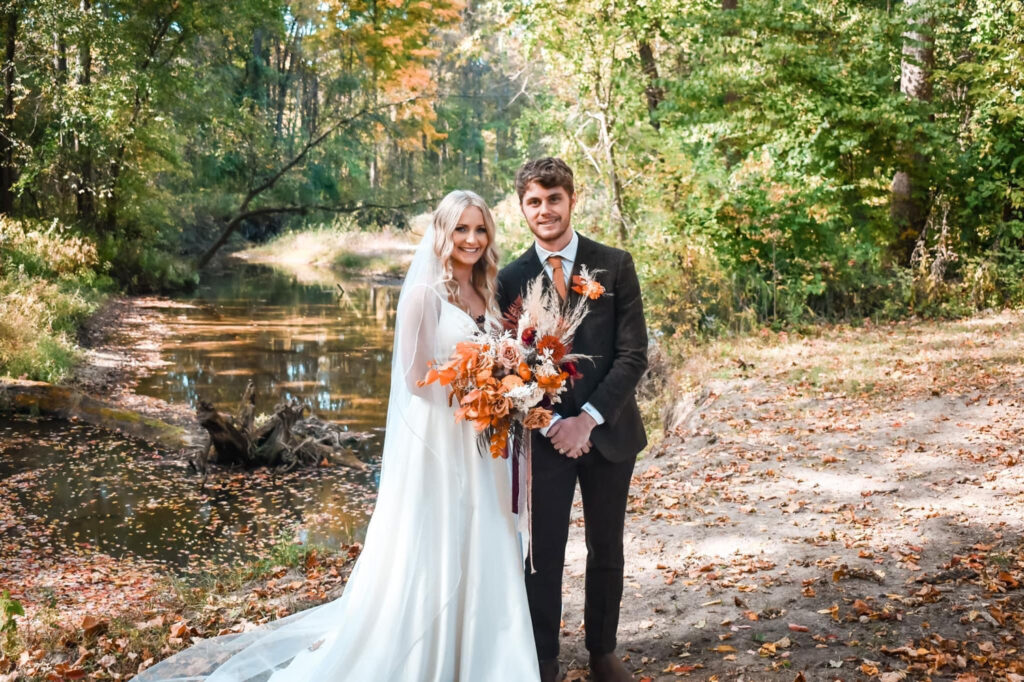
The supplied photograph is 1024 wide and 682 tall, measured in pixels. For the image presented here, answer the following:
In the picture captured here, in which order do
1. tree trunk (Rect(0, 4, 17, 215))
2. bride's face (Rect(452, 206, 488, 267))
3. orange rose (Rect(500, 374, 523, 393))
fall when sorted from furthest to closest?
tree trunk (Rect(0, 4, 17, 215)), bride's face (Rect(452, 206, 488, 267)), orange rose (Rect(500, 374, 523, 393))

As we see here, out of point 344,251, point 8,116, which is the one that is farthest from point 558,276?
point 344,251

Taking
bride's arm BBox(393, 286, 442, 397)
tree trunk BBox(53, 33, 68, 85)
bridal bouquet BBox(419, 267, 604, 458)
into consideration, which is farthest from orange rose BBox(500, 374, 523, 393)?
tree trunk BBox(53, 33, 68, 85)

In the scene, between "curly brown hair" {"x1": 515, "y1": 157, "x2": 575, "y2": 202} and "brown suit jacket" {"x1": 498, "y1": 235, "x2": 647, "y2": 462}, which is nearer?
"curly brown hair" {"x1": 515, "y1": 157, "x2": 575, "y2": 202}

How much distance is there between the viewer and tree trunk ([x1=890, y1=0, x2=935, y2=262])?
47.0 ft

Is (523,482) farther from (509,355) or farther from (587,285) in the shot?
(587,285)

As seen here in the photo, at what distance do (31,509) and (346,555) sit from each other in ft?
12.0

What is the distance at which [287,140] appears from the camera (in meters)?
20.4

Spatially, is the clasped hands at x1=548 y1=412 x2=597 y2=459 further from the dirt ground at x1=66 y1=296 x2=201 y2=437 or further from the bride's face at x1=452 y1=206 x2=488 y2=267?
the dirt ground at x1=66 y1=296 x2=201 y2=437

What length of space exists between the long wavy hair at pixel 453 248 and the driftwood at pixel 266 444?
23.0ft

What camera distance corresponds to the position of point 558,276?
3.71 metres

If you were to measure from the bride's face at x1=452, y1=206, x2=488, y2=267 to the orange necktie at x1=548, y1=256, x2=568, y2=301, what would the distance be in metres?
0.31

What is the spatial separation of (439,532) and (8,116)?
Result: 53.4 feet

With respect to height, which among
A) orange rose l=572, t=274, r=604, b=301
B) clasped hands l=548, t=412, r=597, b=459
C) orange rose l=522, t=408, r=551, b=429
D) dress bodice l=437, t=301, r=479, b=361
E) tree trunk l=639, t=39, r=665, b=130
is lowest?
clasped hands l=548, t=412, r=597, b=459

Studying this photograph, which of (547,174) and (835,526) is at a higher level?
(547,174)
